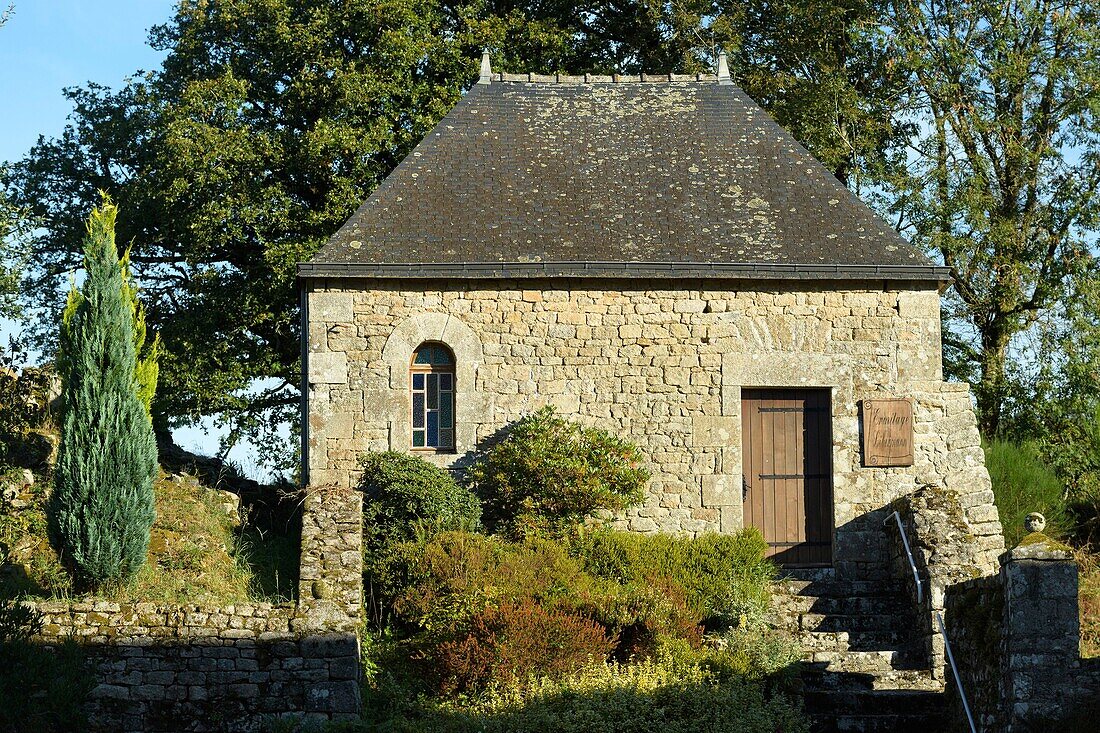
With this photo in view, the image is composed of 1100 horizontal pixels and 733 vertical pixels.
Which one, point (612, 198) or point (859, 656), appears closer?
point (859, 656)

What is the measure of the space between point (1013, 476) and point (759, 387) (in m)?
4.17

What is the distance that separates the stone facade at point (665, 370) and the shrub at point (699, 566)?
2.87ft

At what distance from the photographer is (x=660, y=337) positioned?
1423 cm

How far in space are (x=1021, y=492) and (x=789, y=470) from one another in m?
3.67

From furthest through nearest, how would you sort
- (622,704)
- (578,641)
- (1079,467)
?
(1079,467), (578,641), (622,704)

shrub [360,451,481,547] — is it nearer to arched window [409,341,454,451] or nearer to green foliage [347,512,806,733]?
green foliage [347,512,806,733]

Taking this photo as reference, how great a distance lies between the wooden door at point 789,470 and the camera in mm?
14195

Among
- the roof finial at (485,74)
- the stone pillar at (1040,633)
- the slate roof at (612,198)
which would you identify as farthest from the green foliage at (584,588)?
the roof finial at (485,74)

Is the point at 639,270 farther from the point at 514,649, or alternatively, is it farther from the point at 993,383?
the point at 993,383

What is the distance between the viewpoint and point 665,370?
1416 centimetres

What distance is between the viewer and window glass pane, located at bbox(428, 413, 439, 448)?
1423cm

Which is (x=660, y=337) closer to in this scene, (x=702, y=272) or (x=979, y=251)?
(x=702, y=272)

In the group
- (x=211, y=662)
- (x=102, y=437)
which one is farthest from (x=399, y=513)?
(x=102, y=437)

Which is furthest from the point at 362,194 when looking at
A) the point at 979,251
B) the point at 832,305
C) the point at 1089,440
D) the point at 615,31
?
the point at 1089,440
